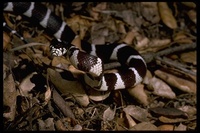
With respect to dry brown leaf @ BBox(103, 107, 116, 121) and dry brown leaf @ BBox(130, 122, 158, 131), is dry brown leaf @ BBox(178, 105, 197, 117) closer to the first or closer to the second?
dry brown leaf @ BBox(130, 122, 158, 131)

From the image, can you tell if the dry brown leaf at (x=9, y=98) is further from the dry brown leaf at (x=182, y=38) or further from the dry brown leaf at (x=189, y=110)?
the dry brown leaf at (x=182, y=38)

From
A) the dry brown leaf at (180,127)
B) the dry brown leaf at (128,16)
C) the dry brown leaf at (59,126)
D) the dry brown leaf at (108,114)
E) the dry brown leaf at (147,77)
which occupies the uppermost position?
the dry brown leaf at (128,16)

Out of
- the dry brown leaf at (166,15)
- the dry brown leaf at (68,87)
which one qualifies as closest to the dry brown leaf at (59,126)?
the dry brown leaf at (68,87)

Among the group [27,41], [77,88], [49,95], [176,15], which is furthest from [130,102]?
[176,15]

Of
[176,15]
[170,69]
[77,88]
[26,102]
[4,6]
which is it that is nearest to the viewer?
[26,102]

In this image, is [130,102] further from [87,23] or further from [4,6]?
[4,6]

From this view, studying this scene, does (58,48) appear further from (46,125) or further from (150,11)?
(150,11)

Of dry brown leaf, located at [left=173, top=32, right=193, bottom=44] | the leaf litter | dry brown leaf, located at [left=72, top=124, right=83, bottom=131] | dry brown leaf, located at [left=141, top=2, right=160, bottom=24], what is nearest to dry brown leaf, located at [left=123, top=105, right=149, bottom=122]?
the leaf litter
